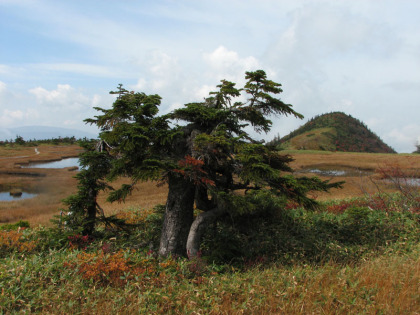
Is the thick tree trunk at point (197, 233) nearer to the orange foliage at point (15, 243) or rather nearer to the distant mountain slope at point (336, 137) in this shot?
the orange foliage at point (15, 243)

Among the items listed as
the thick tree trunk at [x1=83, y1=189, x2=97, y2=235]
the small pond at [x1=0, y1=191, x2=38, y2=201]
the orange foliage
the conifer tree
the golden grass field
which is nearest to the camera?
the conifer tree

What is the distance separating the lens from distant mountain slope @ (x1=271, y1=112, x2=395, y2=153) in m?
90.4

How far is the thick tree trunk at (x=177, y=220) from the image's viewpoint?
27.7 ft

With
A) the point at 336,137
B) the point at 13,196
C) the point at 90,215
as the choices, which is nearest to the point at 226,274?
the point at 90,215

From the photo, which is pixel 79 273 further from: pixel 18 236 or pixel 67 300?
pixel 18 236

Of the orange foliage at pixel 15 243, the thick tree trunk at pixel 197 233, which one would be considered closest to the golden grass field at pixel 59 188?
the orange foliage at pixel 15 243

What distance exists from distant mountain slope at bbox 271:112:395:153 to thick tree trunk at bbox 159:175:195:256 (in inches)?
2967

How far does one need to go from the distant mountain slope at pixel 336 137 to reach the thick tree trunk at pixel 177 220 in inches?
2967

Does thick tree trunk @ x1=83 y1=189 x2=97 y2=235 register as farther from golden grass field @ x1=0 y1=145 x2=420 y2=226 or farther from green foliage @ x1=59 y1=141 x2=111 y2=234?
golden grass field @ x1=0 y1=145 x2=420 y2=226

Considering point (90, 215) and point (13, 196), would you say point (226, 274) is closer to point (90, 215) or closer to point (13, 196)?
point (90, 215)

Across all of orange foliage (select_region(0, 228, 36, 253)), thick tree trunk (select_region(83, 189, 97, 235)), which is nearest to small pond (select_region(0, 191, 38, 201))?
orange foliage (select_region(0, 228, 36, 253))

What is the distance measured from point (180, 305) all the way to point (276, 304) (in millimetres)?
1642

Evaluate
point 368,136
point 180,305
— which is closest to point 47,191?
point 180,305

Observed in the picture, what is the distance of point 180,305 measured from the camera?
4945mm
